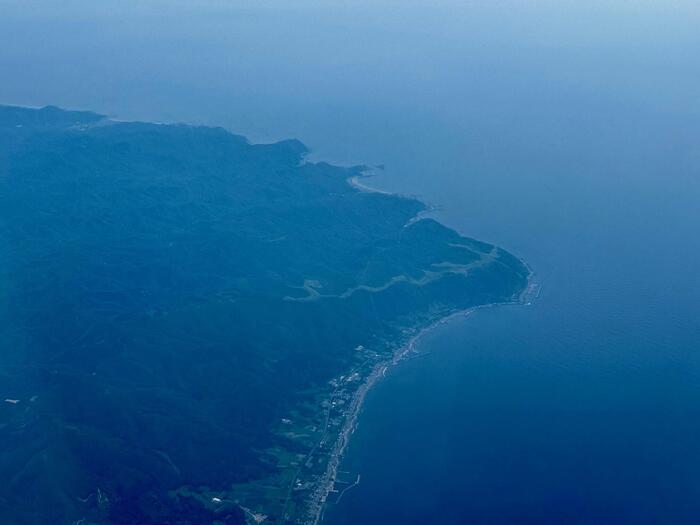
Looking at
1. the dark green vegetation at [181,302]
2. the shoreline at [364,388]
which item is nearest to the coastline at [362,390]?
the shoreline at [364,388]

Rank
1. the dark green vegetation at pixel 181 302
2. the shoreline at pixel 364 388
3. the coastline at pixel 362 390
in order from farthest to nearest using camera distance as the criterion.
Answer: the dark green vegetation at pixel 181 302 → the shoreline at pixel 364 388 → the coastline at pixel 362 390

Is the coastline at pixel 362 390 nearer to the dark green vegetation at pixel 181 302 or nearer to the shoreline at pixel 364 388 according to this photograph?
the shoreline at pixel 364 388

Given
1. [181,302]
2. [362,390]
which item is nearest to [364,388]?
[362,390]

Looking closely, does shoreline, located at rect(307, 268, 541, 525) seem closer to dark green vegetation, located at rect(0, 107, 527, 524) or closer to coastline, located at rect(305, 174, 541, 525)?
coastline, located at rect(305, 174, 541, 525)

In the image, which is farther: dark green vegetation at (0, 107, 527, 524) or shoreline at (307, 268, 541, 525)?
dark green vegetation at (0, 107, 527, 524)

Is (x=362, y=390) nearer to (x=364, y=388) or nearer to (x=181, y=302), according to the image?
(x=364, y=388)

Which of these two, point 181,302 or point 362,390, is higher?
point 181,302

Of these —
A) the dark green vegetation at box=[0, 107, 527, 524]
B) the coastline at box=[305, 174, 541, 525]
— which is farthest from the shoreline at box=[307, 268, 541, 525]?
the dark green vegetation at box=[0, 107, 527, 524]
